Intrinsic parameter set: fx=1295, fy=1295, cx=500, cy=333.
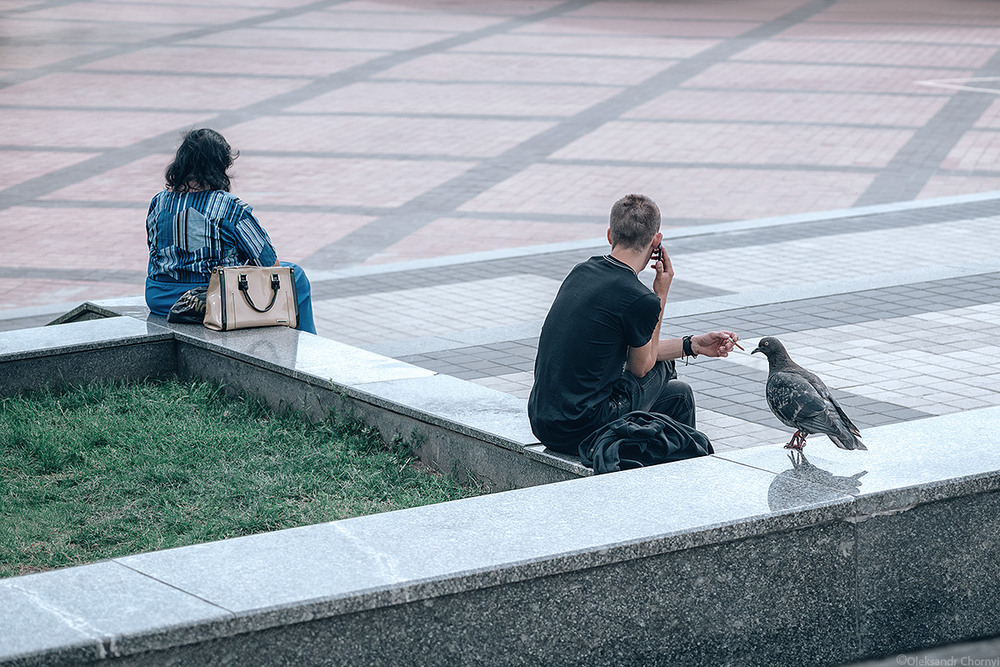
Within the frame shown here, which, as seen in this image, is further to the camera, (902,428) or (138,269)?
(138,269)

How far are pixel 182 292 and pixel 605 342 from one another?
305cm

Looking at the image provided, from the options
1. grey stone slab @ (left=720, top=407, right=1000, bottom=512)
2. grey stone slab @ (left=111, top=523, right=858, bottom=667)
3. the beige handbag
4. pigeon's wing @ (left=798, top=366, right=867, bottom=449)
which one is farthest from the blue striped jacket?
grey stone slab @ (left=111, top=523, right=858, bottom=667)

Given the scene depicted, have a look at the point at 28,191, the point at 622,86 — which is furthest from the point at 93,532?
Answer: the point at 622,86

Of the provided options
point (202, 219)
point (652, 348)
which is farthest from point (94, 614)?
point (202, 219)

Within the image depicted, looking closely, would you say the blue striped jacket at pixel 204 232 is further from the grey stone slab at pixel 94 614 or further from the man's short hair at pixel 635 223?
the grey stone slab at pixel 94 614

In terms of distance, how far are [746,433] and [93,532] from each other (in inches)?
122

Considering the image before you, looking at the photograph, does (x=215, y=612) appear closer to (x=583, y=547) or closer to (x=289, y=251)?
(x=583, y=547)

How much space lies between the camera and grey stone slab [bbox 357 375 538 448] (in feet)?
17.2

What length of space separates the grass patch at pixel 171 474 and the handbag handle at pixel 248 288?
0.46 m

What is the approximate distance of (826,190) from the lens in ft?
43.3

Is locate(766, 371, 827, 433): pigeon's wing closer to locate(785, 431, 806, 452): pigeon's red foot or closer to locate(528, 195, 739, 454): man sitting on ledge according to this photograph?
locate(785, 431, 806, 452): pigeon's red foot

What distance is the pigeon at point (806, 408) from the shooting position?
436cm

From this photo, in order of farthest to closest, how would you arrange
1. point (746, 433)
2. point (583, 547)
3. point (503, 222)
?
point (503, 222)
point (746, 433)
point (583, 547)

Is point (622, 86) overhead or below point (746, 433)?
overhead
